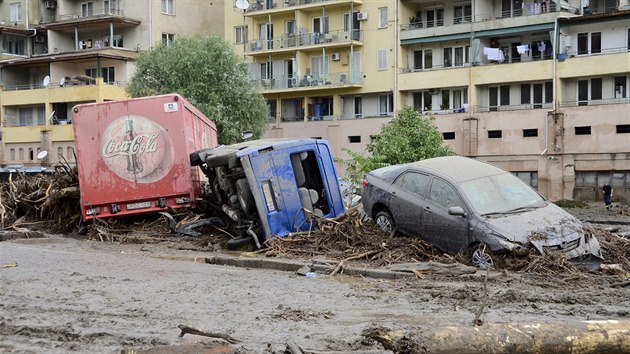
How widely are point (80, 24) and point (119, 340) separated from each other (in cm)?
6334

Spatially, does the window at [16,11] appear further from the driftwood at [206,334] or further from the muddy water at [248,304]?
the driftwood at [206,334]

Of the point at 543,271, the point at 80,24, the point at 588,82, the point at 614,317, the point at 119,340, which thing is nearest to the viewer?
the point at 119,340

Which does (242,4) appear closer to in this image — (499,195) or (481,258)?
(499,195)

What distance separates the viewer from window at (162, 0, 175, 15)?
219 ft

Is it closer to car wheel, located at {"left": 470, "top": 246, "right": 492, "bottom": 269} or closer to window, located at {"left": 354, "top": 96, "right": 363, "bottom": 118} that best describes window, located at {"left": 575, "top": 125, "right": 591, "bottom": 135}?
window, located at {"left": 354, "top": 96, "right": 363, "bottom": 118}

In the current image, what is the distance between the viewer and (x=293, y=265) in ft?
45.8

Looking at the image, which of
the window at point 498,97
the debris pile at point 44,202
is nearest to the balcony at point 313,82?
the window at point 498,97

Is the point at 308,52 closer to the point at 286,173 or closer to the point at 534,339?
the point at 286,173

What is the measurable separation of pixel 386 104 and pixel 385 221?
41590 millimetres

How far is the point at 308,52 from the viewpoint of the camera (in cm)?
5947

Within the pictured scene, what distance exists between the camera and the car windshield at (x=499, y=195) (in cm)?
1350

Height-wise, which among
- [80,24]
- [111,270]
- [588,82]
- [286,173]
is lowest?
[111,270]

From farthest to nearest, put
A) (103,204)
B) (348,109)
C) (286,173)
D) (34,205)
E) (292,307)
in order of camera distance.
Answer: (348,109) < (34,205) < (103,204) < (286,173) < (292,307)

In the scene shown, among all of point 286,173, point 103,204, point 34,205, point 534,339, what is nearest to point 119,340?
point 534,339
